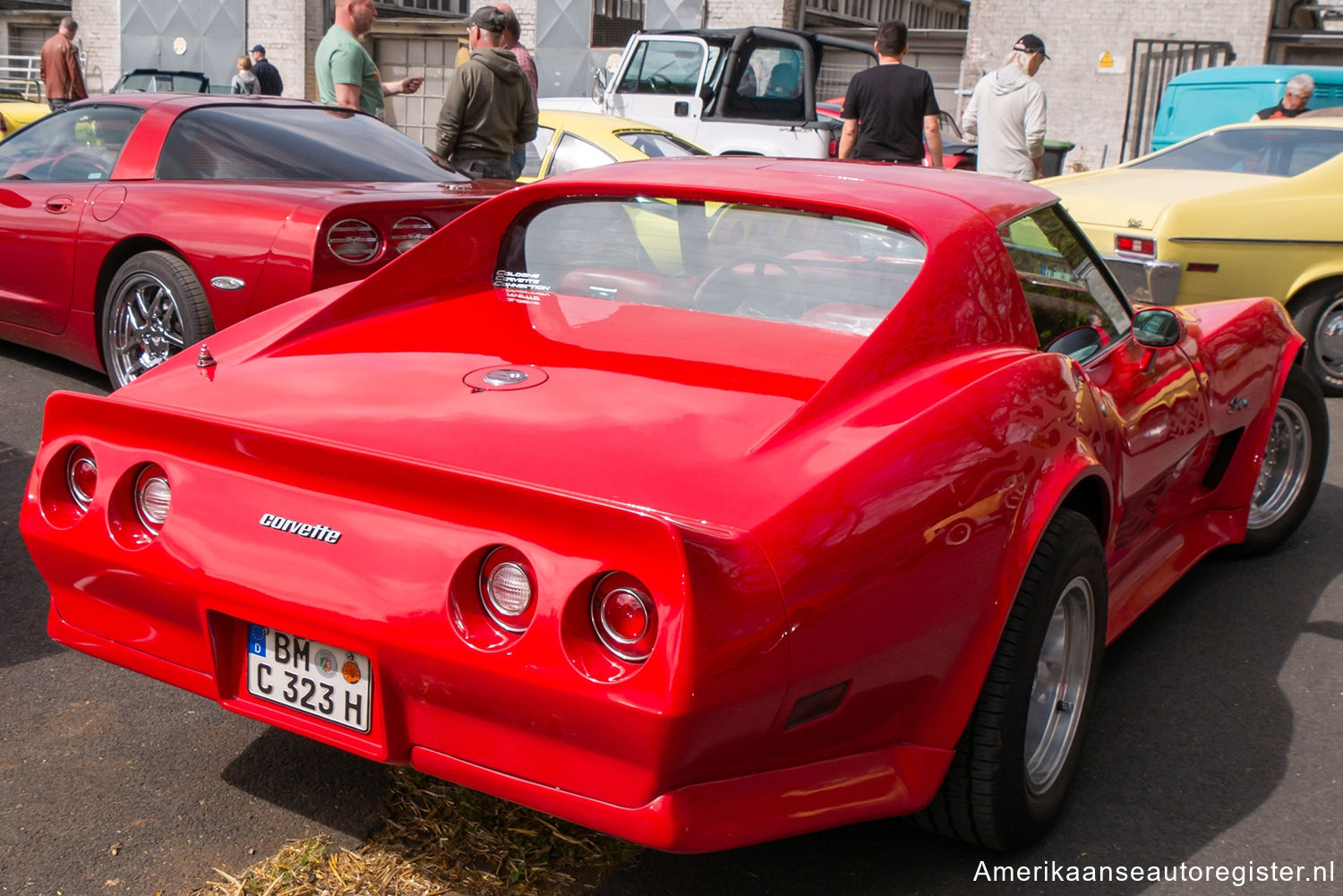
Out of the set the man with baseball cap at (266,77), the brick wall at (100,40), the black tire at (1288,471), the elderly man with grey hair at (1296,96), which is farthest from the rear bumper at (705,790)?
the brick wall at (100,40)

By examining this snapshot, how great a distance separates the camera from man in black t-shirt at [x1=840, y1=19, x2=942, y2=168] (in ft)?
26.9

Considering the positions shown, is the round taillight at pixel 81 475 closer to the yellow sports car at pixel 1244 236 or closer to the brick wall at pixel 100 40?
the yellow sports car at pixel 1244 236

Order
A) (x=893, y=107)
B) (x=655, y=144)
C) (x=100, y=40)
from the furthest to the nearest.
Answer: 1. (x=100, y=40)
2. (x=655, y=144)
3. (x=893, y=107)

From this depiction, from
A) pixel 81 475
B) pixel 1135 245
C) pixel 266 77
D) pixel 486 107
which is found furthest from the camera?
pixel 266 77

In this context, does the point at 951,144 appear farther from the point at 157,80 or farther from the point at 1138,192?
the point at 157,80

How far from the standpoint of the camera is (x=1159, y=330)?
3.12 meters

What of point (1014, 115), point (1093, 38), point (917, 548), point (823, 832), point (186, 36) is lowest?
point (823, 832)

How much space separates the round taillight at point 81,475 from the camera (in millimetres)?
2398

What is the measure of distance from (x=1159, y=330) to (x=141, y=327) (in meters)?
3.82

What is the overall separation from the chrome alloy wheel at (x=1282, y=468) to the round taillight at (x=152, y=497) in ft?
11.2

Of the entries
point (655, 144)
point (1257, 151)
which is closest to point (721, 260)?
point (1257, 151)

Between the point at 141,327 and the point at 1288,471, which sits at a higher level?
the point at 141,327

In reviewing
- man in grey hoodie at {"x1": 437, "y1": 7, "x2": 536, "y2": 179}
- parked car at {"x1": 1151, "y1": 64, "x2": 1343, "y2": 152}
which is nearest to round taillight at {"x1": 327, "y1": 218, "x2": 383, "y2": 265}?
man in grey hoodie at {"x1": 437, "y1": 7, "x2": 536, "y2": 179}

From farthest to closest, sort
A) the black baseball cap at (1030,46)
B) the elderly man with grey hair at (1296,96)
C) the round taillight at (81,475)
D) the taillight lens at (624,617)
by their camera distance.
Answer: the elderly man with grey hair at (1296,96) < the black baseball cap at (1030,46) < the round taillight at (81,475) < the taillight lens at (624,617)
